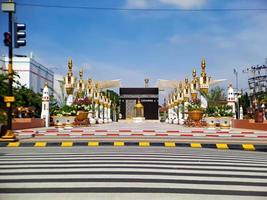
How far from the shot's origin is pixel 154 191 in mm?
6594

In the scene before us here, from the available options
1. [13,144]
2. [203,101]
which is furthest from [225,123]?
[13,144]

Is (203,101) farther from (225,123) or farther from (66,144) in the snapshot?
(66,144)

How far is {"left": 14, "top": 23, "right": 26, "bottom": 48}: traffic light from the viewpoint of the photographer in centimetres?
1520

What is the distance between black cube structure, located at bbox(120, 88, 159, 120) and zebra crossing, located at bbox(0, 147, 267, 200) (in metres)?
78.5

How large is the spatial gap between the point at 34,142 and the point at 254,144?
785cm

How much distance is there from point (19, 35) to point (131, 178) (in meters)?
9.32

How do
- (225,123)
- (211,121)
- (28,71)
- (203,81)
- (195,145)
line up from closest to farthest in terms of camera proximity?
(195,145)
(225,123)
(211,121)
(203,81)
(28,71)

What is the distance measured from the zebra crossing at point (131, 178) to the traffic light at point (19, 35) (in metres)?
5.56

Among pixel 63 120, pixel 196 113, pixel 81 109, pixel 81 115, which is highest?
pixel 81 109

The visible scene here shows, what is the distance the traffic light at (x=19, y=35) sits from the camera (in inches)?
599

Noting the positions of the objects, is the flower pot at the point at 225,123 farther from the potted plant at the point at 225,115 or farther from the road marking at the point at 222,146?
the road marking at the point at 222,146

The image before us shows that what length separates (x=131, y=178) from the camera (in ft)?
25.6

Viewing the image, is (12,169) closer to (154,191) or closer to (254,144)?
(154,191)

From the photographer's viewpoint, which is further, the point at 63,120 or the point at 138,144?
the point at 63,120
